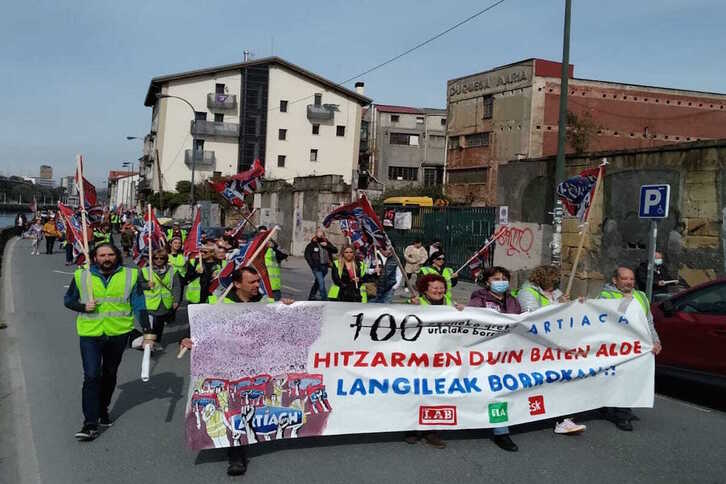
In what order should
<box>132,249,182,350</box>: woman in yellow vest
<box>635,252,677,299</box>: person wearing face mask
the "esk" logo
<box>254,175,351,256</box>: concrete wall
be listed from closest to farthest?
the "esk" logo < <box>132,249,182,350</box>: woman in yellow vest < <box>635,252,677,299</box>: person wearing face mask < <box>254,175,351,256</box>: concrete wall

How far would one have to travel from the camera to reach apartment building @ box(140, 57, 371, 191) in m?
60.0

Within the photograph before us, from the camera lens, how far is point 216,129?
2359 inches

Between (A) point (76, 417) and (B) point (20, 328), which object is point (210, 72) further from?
(A) point (76, 417)

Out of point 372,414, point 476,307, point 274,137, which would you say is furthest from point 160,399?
point 274,137

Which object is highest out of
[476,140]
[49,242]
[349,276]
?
[476,140]

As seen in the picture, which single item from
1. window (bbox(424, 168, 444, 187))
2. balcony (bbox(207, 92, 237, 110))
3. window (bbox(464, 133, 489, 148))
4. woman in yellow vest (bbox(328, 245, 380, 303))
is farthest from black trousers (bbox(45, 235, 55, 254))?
window (bbox(424, 168, 444, 187))

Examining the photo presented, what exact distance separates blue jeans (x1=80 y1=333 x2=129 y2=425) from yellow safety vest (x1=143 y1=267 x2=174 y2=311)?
118 inches

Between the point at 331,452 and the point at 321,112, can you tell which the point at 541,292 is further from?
the point at 321,112

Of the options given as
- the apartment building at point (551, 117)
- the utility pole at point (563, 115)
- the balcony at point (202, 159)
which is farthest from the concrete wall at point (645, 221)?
the balcony at point (202, 159)

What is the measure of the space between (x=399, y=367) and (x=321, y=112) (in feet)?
190

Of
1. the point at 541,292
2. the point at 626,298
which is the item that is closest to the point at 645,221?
the point at 626,298

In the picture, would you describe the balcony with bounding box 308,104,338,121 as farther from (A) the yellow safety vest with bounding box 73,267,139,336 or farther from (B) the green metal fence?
(A) the yellow safety vest with bounding box 73,267,139,336

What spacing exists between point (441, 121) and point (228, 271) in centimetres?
5641

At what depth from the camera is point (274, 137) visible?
2438 inches
